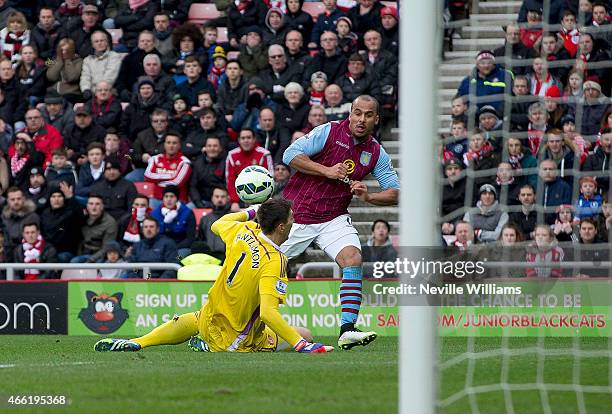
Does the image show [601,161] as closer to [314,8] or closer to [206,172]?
[206,172]

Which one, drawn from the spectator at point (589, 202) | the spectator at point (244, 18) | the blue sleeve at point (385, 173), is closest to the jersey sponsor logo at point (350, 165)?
the blue sleeve at point (385, 173)

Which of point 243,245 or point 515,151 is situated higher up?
point 515,151

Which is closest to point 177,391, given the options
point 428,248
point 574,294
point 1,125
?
point 428,248

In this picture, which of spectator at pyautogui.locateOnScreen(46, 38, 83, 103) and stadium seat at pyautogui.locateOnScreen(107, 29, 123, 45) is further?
stadium seat at pyautogui.locateOnScreen(107, 29, 123, 45)

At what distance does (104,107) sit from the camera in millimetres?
18453

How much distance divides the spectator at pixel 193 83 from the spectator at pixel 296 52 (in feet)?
4.07

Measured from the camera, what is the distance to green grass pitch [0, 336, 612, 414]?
22.0 ft

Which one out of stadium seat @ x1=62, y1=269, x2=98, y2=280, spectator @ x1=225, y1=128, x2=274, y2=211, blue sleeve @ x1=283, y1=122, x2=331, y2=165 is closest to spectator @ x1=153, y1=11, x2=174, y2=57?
spectator @ x1=225, y1=128, x2=274, y2=211

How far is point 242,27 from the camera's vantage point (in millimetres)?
18969

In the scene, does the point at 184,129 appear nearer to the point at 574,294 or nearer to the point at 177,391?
Answer: the point at 574,294

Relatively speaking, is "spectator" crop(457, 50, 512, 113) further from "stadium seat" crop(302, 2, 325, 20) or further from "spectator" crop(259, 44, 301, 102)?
"stadium seat" crop(302, 2, 325, 20)

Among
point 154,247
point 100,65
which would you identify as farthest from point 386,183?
point 100,65

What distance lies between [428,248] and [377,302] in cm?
805

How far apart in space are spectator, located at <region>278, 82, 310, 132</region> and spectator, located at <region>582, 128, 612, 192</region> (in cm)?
700
